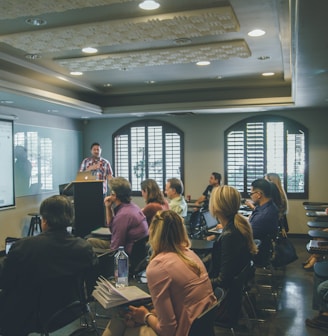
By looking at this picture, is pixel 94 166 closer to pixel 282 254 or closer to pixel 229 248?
pixel 282 254

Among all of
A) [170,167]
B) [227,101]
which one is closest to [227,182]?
[170,167]

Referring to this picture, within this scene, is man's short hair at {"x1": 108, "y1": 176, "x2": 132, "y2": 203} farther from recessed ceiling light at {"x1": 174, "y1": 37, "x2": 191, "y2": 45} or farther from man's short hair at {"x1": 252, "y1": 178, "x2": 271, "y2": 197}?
recessed ceiling light at {"x1": 174, "y1": 37, "x2": 191, "y2": 45}

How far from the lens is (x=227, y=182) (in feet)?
26.7

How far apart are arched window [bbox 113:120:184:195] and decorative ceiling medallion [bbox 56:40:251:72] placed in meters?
3.38

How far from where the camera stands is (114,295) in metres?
2.08

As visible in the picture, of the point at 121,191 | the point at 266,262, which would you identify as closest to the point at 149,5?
the point at 121,191

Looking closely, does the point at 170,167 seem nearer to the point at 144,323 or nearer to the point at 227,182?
the point at 227,182

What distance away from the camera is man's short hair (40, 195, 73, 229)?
2.44 meters

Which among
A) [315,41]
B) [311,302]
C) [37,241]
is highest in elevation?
[315,41]

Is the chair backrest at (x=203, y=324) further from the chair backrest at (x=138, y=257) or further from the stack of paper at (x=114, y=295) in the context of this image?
the chair backrest at (x=138, y=257)

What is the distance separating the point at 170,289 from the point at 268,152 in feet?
20.9

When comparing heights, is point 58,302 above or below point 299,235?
above

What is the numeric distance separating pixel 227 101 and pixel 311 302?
154 inches

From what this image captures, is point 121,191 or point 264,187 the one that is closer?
point 121,191
